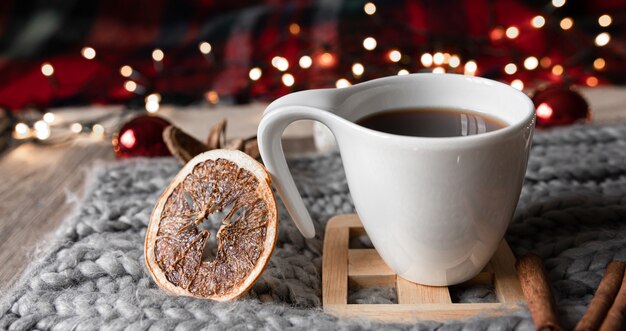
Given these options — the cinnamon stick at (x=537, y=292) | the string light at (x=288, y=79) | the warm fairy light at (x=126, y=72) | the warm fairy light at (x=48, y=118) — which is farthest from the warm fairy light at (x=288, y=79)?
the cinnamon stick at (x=537, y=292)

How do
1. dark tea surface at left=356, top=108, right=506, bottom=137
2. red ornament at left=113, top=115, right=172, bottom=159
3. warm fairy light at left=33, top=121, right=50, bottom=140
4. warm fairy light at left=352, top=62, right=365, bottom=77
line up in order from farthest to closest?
warm fairy light at left=352, top=62, right=365, bottom=77 → warm fairy light at left=33, top=121, right=50, bottom=140 → red ornament at left=113, top=115, right=172, bottom=159 → dark tea surface at left=356, top=108, right=506, bottom=137

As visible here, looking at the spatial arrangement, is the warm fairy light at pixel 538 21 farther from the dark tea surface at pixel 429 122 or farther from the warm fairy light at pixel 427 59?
the dark tea surface at pixel 429 122

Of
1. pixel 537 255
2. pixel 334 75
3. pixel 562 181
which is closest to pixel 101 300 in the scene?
pixel 537 255

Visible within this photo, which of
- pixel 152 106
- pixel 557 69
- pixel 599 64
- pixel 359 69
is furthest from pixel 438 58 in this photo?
pixel 152 106

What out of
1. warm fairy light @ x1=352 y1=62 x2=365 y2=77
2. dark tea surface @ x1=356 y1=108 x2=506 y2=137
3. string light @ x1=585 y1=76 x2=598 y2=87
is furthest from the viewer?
string light @ x1=585 y1=76 x2=598 y2=87

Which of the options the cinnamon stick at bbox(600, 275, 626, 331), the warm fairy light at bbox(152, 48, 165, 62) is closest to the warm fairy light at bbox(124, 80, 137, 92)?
the warm fairy light at bbox(152, 48, 165, 62)

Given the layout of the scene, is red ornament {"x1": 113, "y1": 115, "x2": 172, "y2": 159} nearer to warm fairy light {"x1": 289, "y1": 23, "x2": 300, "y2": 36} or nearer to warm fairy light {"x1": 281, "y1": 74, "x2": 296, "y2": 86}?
warm fairy light {"x1": 281, "y1": 74, "x2": 296, "y2": 86}

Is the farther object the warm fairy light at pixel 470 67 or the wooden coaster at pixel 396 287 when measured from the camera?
the warm fairy light at pixel 470 67
